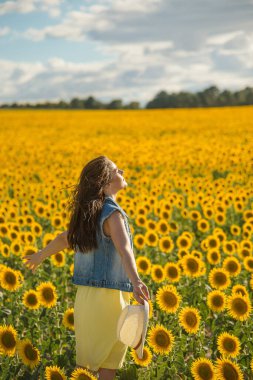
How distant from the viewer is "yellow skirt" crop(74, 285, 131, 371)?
3670 millimetres

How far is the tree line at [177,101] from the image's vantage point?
6288 centimetres

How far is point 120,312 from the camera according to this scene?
3.70 meters

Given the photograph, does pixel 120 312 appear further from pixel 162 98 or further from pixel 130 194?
pixel 162 98

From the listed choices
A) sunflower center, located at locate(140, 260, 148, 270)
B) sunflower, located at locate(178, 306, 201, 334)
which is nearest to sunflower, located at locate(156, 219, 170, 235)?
sunflower center, located at locate(140, 260, 148, 270)

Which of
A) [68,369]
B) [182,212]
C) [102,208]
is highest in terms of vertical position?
[102,208]

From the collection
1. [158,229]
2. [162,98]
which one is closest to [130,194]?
[158,229]

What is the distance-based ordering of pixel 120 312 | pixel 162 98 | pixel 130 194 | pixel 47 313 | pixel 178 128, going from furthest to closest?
pixel 162 98 → pixel 178 128 → pixel 130 194 → pixel 47 313 → pixel 120 312

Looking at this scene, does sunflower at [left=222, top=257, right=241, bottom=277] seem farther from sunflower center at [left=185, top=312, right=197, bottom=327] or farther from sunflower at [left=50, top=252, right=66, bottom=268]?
sunflower at [left=50, top=252, right=66, bottom=268]

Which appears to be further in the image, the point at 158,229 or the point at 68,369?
the point at 158,229

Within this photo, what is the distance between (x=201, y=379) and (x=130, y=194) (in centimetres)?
719

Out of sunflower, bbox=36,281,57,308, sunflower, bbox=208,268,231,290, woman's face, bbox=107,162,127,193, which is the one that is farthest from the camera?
sunflower, bbox=208,268,231,290

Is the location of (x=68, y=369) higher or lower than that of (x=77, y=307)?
lower

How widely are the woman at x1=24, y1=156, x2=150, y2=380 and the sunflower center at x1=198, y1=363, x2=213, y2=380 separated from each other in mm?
476

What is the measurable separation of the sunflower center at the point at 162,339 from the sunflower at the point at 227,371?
1.55ft
